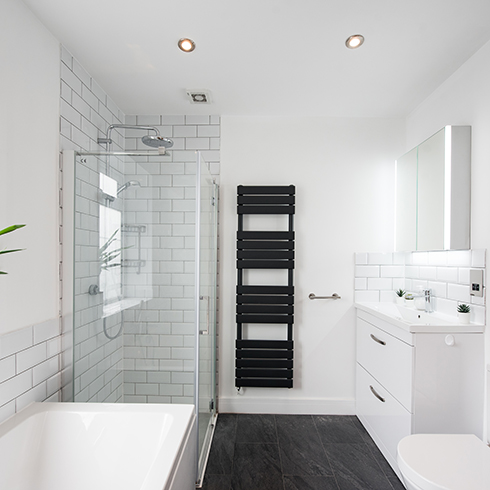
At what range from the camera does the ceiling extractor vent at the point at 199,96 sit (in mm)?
2443

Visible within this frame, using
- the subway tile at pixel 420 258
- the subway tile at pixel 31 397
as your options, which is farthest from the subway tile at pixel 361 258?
the subway tile at pixel 31 397

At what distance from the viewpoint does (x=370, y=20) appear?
1672mm

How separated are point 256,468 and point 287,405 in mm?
764

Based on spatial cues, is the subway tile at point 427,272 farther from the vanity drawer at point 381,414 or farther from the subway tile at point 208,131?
the subway tile at point 208,131

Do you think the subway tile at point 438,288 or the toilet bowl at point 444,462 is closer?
the toilet bowl at point 444,462

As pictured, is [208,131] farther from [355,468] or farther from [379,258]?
[355,468]

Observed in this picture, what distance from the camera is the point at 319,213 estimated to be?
2850 mm

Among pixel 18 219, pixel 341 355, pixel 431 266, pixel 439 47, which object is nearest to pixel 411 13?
pixel 439 47

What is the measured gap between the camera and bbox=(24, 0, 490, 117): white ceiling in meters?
1.61

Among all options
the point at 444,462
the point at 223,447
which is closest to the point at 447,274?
the point at 444,462

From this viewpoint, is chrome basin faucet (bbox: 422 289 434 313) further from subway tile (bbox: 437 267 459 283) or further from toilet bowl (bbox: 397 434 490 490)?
toilet bowl (bbox: 397 434 490 490)

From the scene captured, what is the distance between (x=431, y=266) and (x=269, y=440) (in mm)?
1714

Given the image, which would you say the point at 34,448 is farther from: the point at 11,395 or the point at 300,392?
the point at 300,392

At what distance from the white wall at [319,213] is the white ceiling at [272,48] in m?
0.26
